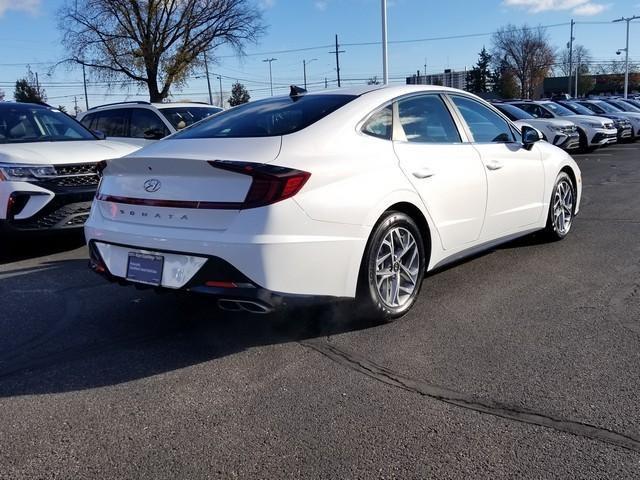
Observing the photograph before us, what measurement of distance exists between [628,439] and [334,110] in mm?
2599

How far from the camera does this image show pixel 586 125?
18.6m

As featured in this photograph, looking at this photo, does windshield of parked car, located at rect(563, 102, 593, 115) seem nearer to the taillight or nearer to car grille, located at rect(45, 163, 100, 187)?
car grille, located at rect(45, 163, 100, 187)

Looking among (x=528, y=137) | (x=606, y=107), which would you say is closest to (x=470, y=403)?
(x=528, y=137)

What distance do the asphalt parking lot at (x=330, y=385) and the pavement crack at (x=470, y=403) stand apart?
0.01 meters

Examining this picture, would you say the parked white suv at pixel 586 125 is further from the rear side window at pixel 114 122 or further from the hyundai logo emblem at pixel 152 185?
the hyundai logo emblem at pixel 152 185

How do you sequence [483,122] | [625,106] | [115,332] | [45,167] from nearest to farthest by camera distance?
[115,332]
[483,122]
[45,167]
[625,106]

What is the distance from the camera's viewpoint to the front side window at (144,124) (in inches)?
381

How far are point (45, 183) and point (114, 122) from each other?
14.1ft

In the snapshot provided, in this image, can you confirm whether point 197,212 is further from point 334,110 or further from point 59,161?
point 59,161

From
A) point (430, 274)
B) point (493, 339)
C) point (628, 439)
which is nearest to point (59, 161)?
point (430, 274)

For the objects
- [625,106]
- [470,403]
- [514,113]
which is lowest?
[470,403]

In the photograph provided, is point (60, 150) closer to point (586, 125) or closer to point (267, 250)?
point (267, 250)

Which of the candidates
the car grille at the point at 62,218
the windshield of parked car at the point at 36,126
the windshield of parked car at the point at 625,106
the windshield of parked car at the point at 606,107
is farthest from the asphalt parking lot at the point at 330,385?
the windshield of parked car at the point at 625,106

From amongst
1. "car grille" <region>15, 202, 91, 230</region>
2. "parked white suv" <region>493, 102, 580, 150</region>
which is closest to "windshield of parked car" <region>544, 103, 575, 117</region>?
"parked white suv" <region>493, 102, 580, 150</region>
